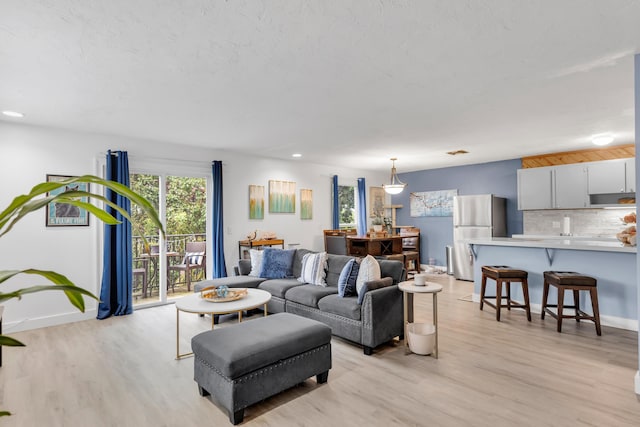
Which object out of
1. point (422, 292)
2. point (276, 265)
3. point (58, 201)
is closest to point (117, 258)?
point (276, 265)

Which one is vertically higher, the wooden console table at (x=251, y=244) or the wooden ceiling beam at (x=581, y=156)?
the wooden ceiling beam at (x=581, y=156)

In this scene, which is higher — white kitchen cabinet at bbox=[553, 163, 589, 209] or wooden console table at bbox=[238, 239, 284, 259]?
white kitchen cabinet at bbox=[553, 163, 589, 209]

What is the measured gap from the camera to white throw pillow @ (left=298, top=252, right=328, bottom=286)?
14.9 ft

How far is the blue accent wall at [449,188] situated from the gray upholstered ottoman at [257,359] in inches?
237

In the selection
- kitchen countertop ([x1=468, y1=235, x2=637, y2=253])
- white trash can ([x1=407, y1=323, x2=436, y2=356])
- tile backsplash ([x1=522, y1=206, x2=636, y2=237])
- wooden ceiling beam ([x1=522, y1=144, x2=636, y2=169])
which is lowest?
white trash can ([x1=407, y1=323, x2=436, y2=356])

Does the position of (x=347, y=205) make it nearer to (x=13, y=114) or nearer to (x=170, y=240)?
(x=170, y=240)

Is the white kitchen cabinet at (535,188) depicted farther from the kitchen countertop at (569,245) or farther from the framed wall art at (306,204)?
the framed wall art at (306,204)

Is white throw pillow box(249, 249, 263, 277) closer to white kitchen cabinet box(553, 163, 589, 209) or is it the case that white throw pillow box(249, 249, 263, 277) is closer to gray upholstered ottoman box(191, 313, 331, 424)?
gray upholstered ottoman box(191, 313, 331, 424)

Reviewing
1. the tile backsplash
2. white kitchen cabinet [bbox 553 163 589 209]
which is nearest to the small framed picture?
white kitchen cabinet [bbox 553 163 589 209]

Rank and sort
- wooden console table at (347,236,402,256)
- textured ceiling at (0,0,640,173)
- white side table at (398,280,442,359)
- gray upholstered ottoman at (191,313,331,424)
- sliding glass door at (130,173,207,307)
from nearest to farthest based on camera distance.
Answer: textured ceiling at (0,0,640,173)
gray upholstered ottoman at (191,313,331,424)
white side table at (398,280,442,359)
sliding glass door at (130,173,207,307)
wooden console table at (347,236,402,256)

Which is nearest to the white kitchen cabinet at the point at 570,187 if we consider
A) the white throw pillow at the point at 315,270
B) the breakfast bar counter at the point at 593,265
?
the breakfast bar counter at the point at 593,265

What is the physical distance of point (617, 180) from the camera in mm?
5715

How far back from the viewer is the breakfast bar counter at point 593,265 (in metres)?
4.11

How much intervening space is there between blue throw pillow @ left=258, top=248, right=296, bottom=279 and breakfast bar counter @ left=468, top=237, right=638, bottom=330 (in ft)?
9.50
